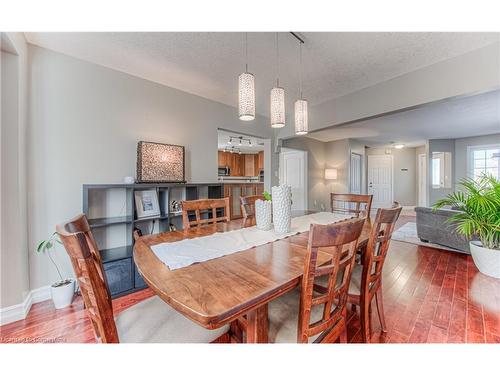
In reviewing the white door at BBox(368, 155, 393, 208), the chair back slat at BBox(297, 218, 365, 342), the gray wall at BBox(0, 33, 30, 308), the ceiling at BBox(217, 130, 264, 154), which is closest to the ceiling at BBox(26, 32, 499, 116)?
the gray wall at BBox(0, 33, 30, 308)

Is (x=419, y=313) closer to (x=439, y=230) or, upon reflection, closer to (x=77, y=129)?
(x=439, y=230)

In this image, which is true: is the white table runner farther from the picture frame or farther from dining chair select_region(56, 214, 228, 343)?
the picture frame

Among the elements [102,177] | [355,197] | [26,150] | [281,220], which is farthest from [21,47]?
[355,197]

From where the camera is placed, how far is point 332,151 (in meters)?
6.07

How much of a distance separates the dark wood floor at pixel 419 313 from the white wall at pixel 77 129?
0.54 meters

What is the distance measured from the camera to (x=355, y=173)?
20.6ft

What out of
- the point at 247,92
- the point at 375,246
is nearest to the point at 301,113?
the point at 247,92

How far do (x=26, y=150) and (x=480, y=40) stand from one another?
13.9ft

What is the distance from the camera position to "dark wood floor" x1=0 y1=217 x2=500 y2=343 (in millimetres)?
1493

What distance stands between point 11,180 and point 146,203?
1.07 m

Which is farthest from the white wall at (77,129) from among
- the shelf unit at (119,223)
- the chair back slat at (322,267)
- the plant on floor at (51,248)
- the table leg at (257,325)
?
the chair back slat at (322,267)

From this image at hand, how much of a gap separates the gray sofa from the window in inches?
133
